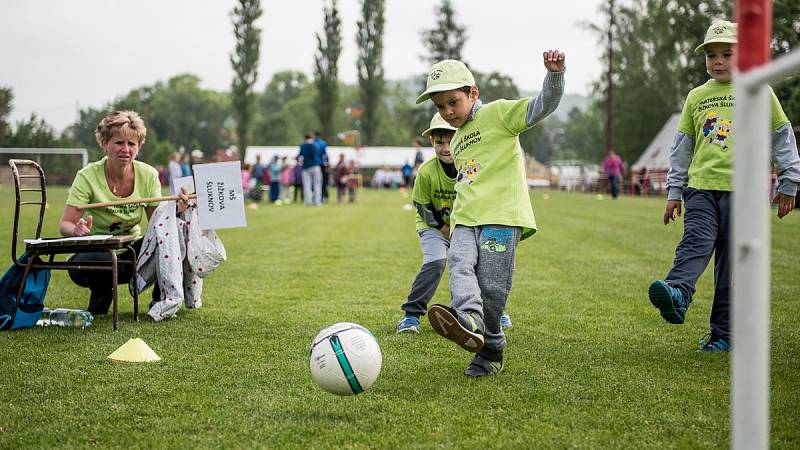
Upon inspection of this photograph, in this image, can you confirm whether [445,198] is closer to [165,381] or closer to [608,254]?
[165,381]

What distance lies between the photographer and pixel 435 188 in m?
6.11

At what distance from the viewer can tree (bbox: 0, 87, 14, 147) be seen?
150 feet

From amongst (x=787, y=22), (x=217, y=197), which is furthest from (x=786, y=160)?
(x=787, y=22)

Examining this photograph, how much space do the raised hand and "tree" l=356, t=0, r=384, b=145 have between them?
61677 mm

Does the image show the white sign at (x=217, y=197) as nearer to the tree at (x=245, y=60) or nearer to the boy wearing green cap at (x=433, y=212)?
the boy wearing green cap at (x=433, y=212)

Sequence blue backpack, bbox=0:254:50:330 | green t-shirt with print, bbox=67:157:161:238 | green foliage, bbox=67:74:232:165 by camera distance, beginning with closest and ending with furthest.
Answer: blue backpack, bbox=0:254:50:330 → green t-shirt with print, bbox=67:157:161:238 → green foliage, bbox=67:74:232:165

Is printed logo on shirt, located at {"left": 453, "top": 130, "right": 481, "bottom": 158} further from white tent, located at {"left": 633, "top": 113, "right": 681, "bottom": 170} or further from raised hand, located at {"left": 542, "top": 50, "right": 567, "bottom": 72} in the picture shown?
white tent, located at {"left": 633, "top": 113, "right": 681, "bottom": 170}

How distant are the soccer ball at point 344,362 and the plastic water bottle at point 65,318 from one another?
274 cm

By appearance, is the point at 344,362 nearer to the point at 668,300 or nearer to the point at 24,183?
the point at 668,300

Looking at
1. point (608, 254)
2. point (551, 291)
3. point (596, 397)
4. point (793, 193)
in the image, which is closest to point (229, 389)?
point (596, 397)

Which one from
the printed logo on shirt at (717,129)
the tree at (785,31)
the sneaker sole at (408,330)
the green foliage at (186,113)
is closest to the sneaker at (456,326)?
the sneaker sole at (408,330)

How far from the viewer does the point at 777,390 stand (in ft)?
13.9

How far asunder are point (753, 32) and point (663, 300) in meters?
3.04

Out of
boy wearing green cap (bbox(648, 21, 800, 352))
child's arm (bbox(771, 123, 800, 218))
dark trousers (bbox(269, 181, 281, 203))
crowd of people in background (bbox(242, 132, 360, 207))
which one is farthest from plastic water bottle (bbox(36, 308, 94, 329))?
dark trousers (bbox(269, 181, 281, 203))
